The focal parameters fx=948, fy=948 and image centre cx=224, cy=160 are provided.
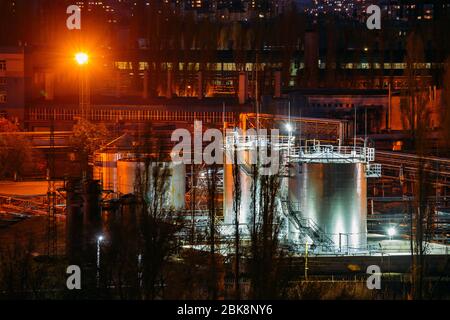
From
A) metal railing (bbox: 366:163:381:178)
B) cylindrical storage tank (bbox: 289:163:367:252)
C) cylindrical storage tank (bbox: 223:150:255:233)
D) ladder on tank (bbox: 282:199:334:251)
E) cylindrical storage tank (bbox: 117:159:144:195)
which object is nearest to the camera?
ladder on tank (bbox: 282:199:334:251)

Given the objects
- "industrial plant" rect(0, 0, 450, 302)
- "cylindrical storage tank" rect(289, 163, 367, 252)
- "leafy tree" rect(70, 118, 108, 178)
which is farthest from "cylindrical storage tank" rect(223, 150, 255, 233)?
"leafy tree" rect(70, 118, 108, 178)

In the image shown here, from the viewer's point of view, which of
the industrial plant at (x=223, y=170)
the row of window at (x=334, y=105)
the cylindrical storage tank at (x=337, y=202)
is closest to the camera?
the industrial plant at (x=223, y=170)

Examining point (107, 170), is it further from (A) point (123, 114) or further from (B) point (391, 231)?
(A) point (123, 114)

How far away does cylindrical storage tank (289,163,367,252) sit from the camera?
464 inches

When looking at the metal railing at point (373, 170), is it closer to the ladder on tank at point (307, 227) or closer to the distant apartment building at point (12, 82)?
the ladder on tank at point (307, 227)

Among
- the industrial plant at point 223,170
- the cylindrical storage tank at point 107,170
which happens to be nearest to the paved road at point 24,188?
the industrial plant at point 223,170

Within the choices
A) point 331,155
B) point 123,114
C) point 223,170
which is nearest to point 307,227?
point 331,155

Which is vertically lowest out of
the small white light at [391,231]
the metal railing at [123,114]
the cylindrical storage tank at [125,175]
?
the small white light at [391,231]

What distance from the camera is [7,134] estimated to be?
58.9ft

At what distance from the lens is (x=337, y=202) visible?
38.7 ft

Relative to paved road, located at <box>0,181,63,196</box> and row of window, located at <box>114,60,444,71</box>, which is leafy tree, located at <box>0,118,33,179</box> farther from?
row of window, located at <box>114,60,444,71</box>

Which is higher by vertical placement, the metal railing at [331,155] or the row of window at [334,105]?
the row of window at [334,105]

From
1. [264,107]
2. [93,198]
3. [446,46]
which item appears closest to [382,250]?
[93,198]

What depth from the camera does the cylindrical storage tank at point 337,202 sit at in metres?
11.8
